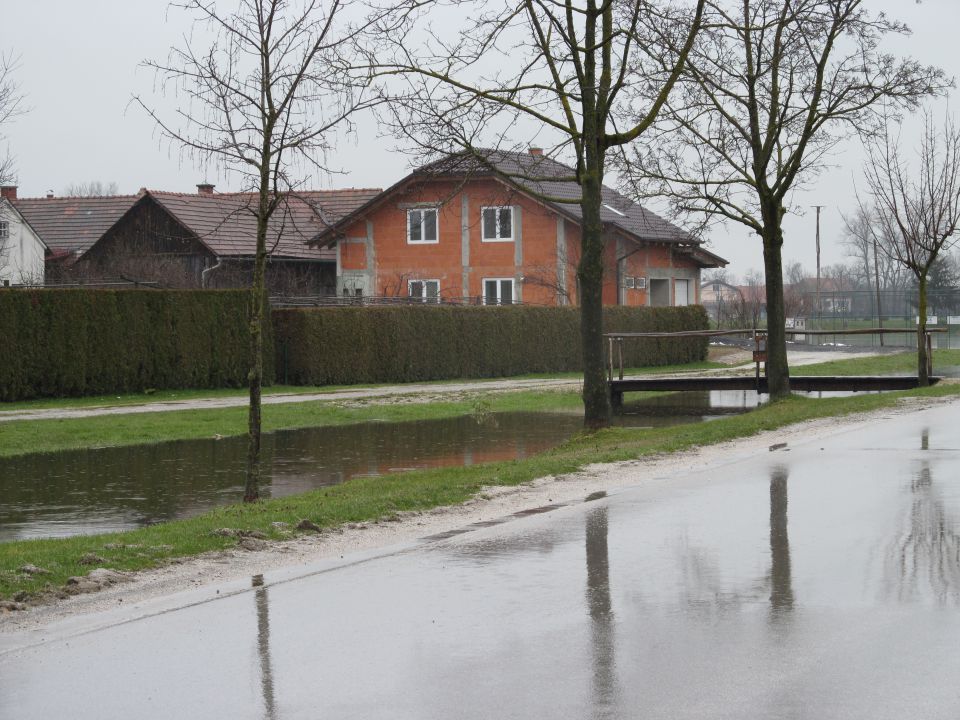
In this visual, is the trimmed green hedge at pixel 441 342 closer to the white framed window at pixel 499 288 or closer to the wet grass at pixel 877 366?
the wet grass at pixel 877 366

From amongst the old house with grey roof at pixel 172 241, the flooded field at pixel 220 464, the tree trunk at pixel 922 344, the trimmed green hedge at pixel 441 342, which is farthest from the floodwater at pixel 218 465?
the old house with grey roof at pixel 172 241

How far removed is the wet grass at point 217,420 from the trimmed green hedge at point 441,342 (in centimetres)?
557

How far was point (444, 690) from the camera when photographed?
613 cm

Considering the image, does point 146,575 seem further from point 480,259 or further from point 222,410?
point 480,259

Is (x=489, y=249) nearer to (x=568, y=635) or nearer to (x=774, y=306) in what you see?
(x=774, y=306)

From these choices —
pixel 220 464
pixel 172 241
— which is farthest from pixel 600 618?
pixel 172 241

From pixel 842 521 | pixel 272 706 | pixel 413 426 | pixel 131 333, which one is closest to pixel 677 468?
pixel 842 521

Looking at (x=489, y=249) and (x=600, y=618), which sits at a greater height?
(x=489, y=249)

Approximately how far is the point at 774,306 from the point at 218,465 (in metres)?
11.3

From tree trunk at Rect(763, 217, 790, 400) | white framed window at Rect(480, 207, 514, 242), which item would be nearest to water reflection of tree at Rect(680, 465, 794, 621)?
tree trunk at Rect(763, 217, 790, 400)

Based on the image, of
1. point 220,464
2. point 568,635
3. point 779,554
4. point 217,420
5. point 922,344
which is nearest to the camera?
point 568,635

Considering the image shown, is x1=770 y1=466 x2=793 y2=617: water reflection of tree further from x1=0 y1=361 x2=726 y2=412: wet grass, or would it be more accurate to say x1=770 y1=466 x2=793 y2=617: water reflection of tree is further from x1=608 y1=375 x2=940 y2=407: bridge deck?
x1=0 y1=361 x2=726 y2=412: wet grass

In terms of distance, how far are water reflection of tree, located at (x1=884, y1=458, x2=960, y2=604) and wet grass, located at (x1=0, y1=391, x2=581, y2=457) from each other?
40.5ft

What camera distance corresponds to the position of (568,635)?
23.5 feet
